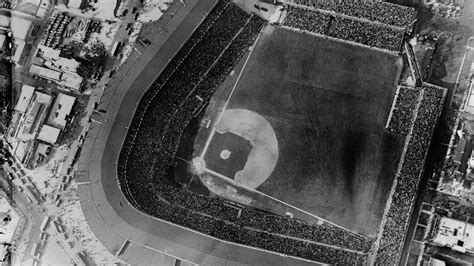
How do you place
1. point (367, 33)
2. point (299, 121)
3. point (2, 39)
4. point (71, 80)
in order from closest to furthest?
1. point (299, 121)
2. point (367, 33)
3. point (71, 80)
4. point (2, 39)

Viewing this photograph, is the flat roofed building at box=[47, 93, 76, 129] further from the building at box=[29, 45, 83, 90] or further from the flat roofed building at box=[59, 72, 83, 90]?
the building at box=[29, 45, 83, 90]

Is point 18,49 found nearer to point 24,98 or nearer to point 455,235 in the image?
point 24,98

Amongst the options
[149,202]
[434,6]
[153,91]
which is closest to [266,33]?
[153,91]

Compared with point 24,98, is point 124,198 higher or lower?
lower

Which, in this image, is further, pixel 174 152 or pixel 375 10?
pixel 375 10

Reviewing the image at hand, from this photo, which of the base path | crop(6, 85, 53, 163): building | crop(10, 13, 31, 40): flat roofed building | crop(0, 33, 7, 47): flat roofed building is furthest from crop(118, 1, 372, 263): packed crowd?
crop(0, 33, 7, 47): flat roofed building

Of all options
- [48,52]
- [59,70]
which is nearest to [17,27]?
[48,52]

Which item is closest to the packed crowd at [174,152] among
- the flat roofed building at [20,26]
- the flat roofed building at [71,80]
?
the flat roofed building at [71,80]
